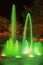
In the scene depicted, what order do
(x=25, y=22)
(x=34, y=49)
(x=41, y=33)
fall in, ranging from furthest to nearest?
(x=25, y=22) < (x=41, y=33) < (x=34, y=49)

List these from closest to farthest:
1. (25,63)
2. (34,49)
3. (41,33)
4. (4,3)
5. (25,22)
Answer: (25,63), (34,49), (41,33), (25,22), (4,3)

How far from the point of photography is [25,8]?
16859 mm

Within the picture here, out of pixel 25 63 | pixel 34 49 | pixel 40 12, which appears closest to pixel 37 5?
pixel 40 12

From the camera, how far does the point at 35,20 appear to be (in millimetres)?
15859

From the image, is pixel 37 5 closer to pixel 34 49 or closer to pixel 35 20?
pixel 35 20

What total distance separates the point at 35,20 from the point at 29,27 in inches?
22.9

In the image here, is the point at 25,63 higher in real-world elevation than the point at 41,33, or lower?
lower

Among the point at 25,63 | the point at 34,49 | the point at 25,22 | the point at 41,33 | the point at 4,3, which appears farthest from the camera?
the point at 4,3

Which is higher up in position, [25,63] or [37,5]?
[37,5]

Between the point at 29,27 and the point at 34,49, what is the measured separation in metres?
7.55

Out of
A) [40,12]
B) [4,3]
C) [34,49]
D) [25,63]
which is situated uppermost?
[4,3]

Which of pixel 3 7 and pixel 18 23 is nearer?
pixel 18 23

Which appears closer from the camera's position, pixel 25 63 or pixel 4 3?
pixel 25 63

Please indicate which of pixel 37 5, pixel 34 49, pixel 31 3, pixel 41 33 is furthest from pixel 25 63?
pixel 31 3
